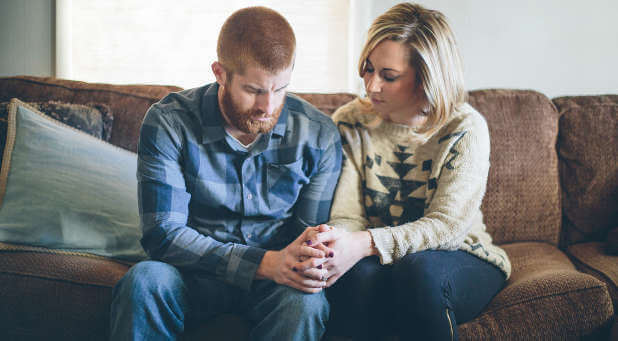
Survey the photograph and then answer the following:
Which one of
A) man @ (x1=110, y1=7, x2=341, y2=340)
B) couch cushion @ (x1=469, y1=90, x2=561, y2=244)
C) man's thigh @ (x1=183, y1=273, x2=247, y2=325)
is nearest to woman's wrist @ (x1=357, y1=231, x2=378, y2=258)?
man @ (x1=110, y1=7, x2=341, y2=340)

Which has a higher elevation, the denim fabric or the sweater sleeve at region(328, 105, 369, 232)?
the sweater sleeve at region(328, 105, 369, 232)

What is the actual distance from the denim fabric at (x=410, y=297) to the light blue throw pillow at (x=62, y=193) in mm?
623

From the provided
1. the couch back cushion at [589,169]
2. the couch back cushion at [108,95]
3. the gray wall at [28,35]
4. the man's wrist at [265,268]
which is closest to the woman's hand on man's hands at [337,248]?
the man's wrist at [265,268]

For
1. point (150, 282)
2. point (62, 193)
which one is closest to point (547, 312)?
point (150, 282)

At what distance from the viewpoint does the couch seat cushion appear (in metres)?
1.31

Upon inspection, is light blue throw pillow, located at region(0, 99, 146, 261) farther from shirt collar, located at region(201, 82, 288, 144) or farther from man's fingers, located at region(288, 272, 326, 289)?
man's fingers, located at region(288, 272, 326, 289)

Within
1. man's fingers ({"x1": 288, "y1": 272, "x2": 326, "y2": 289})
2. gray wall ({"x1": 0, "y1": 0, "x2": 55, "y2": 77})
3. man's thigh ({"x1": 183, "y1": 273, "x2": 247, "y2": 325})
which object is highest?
gray wall ({"x1": 0, "y1": 0, "x2": 55, "y2": 77})

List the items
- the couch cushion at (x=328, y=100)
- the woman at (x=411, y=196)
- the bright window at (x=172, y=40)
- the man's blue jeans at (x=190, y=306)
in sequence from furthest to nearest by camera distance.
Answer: the bright window at (x=172, y=40), the couch cushion at (x=328, y=100), the woman at (x=411, y=196), the man's blue jeans at (x=190, y=306)

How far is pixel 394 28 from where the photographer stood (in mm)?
1249

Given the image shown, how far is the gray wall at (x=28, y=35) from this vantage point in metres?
2.16

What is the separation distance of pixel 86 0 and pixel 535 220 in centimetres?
227

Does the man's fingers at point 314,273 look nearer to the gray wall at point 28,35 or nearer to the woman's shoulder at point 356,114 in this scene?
the woman's shoulder at point 356,114

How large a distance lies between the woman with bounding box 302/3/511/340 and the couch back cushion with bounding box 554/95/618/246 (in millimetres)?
510

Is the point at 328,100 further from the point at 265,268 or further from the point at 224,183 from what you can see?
the point at 265,268
